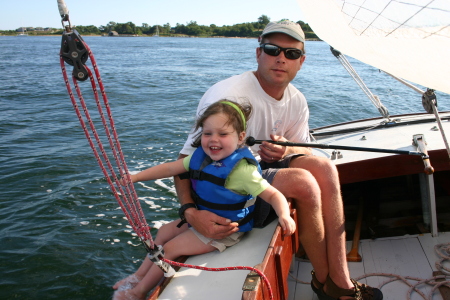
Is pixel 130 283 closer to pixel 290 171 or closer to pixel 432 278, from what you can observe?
pixel 290 171

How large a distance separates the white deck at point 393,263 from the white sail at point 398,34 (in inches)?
47.9

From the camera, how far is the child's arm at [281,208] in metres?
1.81

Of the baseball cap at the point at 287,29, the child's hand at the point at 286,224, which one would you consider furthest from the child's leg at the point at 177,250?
the baseball cap at the point at 287,29

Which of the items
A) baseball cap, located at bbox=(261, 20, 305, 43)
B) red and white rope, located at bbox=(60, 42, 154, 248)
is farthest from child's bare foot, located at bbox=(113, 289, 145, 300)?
baseball cap, located at bbox=(261, 20, 305, 43)

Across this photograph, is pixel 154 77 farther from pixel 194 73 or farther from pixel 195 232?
pixel 195 232

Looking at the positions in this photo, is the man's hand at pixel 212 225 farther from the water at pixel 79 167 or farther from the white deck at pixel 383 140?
the water at pixel 79 167

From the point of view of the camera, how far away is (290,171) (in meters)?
2.16

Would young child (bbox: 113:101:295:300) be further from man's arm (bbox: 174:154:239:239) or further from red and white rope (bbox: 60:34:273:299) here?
red and white rope (bbox: 60:34:273:299)

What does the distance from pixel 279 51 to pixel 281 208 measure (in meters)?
1.07

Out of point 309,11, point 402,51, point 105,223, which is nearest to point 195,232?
point 402,51

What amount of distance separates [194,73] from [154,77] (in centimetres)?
177

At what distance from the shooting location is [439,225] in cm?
304

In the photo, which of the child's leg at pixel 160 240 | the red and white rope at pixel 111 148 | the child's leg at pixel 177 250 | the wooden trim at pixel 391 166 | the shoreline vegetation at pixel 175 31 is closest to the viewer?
the red and white rope at pixel 111 148

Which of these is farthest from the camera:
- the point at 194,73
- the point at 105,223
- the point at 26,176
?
the point at 194,73
